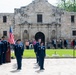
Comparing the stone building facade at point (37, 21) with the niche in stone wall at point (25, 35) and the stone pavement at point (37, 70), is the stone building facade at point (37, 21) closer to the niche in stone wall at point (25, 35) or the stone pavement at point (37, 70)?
the niche in stone wall at point (25, 35)

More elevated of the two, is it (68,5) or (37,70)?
(68,5)

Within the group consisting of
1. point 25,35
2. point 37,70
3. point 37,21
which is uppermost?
point 37,21

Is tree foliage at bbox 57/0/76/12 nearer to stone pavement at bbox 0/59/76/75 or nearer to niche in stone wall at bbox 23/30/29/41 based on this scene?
niche in stone wall at bbox 23/30/29/41

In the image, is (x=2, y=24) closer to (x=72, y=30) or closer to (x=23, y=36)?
(x=23, y=36)

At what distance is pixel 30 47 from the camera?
45.7 meters

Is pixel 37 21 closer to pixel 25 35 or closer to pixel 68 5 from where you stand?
pixel 25 35

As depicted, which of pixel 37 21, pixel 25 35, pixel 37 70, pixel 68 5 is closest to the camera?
pixel 37 70

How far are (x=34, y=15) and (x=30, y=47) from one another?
18.1 feet

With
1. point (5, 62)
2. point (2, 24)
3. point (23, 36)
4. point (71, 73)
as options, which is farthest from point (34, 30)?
point (71, 73)

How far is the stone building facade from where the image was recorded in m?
47.9

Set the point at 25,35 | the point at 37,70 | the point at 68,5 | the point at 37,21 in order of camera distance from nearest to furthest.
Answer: the point at 37,70, the point at 25,35, the point at 37,21, the point at 68,5

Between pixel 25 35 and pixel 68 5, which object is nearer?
pixel 25 35

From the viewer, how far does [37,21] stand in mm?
48344

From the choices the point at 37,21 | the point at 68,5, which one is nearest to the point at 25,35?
the point at 37,21
